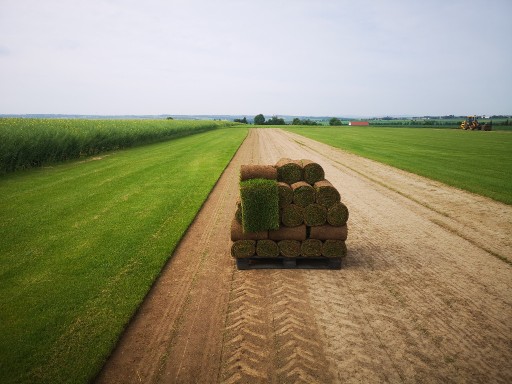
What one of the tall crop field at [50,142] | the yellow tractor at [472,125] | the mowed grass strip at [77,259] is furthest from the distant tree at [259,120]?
the mowed grass strip at [77,259]

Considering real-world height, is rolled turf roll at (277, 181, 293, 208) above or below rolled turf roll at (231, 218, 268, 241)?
above

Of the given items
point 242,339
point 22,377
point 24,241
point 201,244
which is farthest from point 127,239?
point 242,339

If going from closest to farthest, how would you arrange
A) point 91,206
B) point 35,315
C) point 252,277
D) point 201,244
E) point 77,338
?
point 77,338 < point 35,315 < point 252,277 < point 201,244 < point 91,206

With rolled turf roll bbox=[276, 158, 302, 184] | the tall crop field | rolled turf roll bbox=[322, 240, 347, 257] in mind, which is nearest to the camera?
rolled turf roll bbox=[322, 240, 347, 257]

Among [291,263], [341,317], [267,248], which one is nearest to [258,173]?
[267,248]

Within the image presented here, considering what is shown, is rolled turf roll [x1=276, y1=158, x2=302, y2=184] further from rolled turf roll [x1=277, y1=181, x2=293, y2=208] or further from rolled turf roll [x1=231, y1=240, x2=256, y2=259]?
rolled turf roll [x1=231, y1=240, x2=256, y2=259]

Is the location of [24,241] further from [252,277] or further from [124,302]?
[252,277]

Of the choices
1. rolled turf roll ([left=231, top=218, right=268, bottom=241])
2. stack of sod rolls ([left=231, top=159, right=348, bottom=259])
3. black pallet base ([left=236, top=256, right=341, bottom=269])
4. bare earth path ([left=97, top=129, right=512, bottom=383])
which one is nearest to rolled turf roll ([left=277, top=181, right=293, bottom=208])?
stack of sod rolls ([left=231, top=159, right=348, bottom=259])

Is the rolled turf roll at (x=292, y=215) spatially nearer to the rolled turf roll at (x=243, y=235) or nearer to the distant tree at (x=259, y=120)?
the rolled turf roll at (x=243, y=235)

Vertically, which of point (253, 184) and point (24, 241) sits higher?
point (253, 184)
